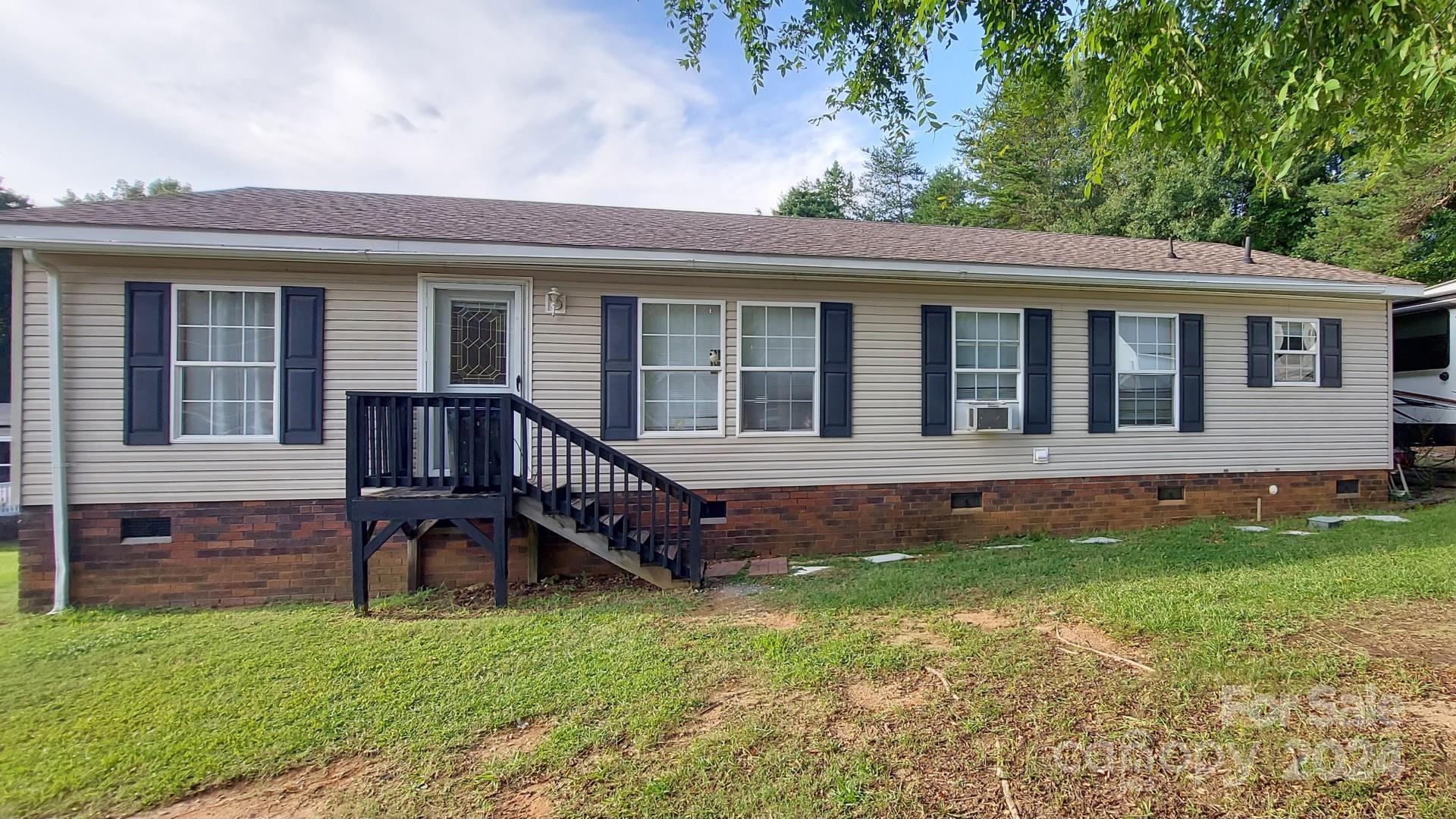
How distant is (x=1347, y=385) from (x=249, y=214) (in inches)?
480

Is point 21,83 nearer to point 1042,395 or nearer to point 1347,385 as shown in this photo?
point 1042,395

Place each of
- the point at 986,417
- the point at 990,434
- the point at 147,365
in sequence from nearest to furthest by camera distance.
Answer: the point at 147,365 < the point at 986,417 < the point at 990,434

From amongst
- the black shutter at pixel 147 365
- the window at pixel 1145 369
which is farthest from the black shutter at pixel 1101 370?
the black shutter at pixel 147 365

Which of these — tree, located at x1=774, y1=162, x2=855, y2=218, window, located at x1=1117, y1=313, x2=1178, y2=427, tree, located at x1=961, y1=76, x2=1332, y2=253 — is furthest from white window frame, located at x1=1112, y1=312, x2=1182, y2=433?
tree, located at x1=774, y1=162, x2=855, y2=218

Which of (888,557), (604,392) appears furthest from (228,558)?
(888,557)

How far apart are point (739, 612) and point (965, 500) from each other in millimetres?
3403

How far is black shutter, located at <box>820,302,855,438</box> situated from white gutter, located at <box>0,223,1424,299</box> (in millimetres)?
396

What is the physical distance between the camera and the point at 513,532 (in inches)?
226

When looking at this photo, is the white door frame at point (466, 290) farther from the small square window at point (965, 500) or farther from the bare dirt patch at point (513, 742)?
the small square window at point (965, 500)

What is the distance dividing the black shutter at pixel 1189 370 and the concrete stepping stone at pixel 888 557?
3814 millimetres

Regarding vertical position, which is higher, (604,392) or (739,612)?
(604,392)

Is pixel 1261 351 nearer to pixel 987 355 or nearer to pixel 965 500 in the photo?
pixel 987 355

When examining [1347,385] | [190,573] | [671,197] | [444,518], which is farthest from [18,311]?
[671,197]

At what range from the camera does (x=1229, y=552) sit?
18.5ft
